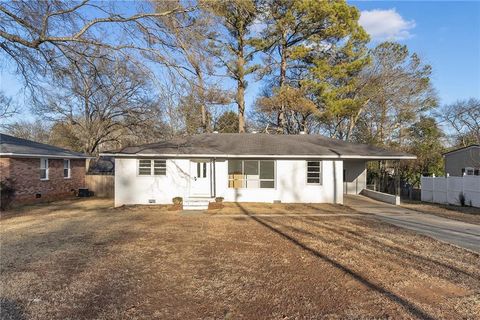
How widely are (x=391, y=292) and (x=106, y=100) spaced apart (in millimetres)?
27320

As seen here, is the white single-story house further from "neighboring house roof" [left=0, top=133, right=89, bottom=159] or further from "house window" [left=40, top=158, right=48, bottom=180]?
"house window" [left=40, top=158, right=48, bottom=180]

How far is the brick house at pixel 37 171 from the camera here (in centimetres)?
1784

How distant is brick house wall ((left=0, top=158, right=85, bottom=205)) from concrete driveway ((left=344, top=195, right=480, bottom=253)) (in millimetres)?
16739

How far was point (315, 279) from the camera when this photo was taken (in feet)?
18.5

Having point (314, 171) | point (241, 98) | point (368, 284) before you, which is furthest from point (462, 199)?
point (241, 98)

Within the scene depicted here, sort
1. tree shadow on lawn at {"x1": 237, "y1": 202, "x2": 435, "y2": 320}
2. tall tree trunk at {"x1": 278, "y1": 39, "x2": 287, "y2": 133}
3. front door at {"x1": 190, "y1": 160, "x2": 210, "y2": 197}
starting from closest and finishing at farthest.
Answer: tree shadow on lawn at {"x1": 237, "y1": 202, "x2": 435, "y2": 320} → front door at {"x1": 190, "y1": 160, "x2": 210, "y2": 197} → tall tree trunk at {"x1": 278, "y1": 39, "x2": 287, "y2": 133}

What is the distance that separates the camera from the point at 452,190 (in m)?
17.6

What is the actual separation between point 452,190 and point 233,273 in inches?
620

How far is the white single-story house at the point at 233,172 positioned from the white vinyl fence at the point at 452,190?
2657 mm

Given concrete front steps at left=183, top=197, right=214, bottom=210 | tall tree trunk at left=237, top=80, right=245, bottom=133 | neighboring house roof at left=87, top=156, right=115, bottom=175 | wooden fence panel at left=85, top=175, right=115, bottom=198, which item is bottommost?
concrete front steps at left=183, top=197, right=214, bottom=210

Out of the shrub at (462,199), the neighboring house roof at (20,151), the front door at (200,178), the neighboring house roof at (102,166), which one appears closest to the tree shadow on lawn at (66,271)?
the front door at (200,178)

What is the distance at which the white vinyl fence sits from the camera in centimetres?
1619

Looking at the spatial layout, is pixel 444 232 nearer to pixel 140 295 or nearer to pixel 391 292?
pixel 391 292

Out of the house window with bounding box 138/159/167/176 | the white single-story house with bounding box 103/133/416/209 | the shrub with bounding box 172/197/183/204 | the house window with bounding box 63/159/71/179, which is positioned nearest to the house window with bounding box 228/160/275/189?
the white single-story house with bounding box 103/133/416/209
